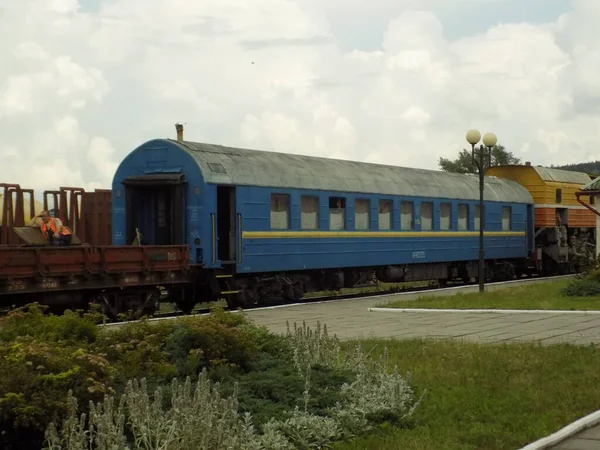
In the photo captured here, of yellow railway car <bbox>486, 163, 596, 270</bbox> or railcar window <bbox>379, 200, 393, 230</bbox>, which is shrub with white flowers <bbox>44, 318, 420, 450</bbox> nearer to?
railcar window <bbox>379, 200, 393, 230</bbox>

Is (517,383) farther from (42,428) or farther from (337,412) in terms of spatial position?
(42,428)

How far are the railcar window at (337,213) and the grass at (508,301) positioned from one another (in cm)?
371

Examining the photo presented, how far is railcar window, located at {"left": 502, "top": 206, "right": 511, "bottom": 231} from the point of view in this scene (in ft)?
117

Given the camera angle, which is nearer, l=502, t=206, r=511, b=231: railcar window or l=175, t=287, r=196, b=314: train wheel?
l=175, t=287, r=196, b=314: train wheel

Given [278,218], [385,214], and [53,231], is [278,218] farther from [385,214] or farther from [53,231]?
[53,231]

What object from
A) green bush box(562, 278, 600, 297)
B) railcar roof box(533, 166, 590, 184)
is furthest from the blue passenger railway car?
railcar roof box(533, 166, 590, 184)

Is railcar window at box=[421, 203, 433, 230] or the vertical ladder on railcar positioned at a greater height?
railcar window at box=[421, 203, 433, 230]

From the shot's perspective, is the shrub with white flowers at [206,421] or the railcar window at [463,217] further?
the railcar window at [463,217]

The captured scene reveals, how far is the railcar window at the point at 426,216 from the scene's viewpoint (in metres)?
30.9

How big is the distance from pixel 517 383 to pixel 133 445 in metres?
5.16

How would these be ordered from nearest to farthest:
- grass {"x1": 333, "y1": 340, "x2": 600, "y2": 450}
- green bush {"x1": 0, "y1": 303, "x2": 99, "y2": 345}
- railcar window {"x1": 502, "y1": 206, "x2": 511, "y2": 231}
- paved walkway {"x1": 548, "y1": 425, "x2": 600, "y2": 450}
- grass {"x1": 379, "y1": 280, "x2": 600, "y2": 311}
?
paved walkway {"x1": 548, "y1": 425, "x2": 600, "y2": 450} < grass {"x1": 333, "y1": 340, "x2": 600, "y2": 450} < green bush {"x1": 0, "y1": 303, "x2": 99, "y2": 345} < grass {"x1": 379, "y1": 280, "x2": 600, "y2": 311} < railcar window {"x1": 502, "y1": 206, "x2": 511, "y2": 231}

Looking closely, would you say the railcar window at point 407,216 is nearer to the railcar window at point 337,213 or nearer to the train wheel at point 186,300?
the railcar window at point 337,213

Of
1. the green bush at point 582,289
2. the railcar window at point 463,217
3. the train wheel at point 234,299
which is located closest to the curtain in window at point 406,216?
the railcar window at point 463,217

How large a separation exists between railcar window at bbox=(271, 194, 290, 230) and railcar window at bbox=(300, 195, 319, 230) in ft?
2.01
